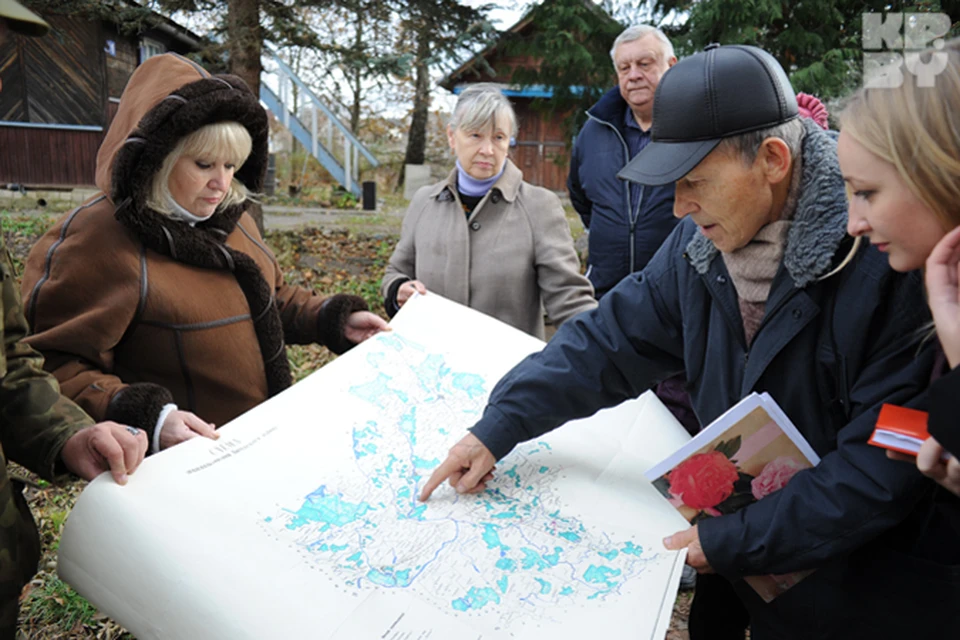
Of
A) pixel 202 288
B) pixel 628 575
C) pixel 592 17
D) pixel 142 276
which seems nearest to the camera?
pixel 628 575

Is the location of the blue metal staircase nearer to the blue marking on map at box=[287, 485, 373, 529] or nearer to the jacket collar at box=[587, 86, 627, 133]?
the jacket collar at box=[587, 86, 627, 133]

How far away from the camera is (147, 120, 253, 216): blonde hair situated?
2.12m

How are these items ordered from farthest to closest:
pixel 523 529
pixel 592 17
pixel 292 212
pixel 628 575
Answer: pixel 292 212, pixel 592 17, pixel 523 529, pixel 628 575

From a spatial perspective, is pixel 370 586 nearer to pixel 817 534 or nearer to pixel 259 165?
pixel 817 534

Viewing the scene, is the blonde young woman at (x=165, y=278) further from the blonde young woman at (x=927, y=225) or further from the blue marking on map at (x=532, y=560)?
the blonde young woman at (x=927, y=225)

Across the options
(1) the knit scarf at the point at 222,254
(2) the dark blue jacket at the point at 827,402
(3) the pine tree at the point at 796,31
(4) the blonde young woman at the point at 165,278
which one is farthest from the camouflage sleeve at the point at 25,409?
(3) the pine tree at the point at 796,31

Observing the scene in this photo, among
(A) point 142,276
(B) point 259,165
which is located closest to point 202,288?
(A) point 142,276

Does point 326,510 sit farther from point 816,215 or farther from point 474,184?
point 474,184

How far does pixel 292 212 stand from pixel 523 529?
1052 centimetres

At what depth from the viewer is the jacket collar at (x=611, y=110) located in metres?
4.05

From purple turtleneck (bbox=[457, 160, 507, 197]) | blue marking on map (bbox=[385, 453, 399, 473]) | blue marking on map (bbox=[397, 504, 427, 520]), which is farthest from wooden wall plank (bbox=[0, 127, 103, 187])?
blue marking on map (bbox=[397, 504, 427, 520])

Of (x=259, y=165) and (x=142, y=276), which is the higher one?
(x=259, y=165)

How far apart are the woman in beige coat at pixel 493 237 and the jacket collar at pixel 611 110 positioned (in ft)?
3.46

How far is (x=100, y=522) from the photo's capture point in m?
1.44
